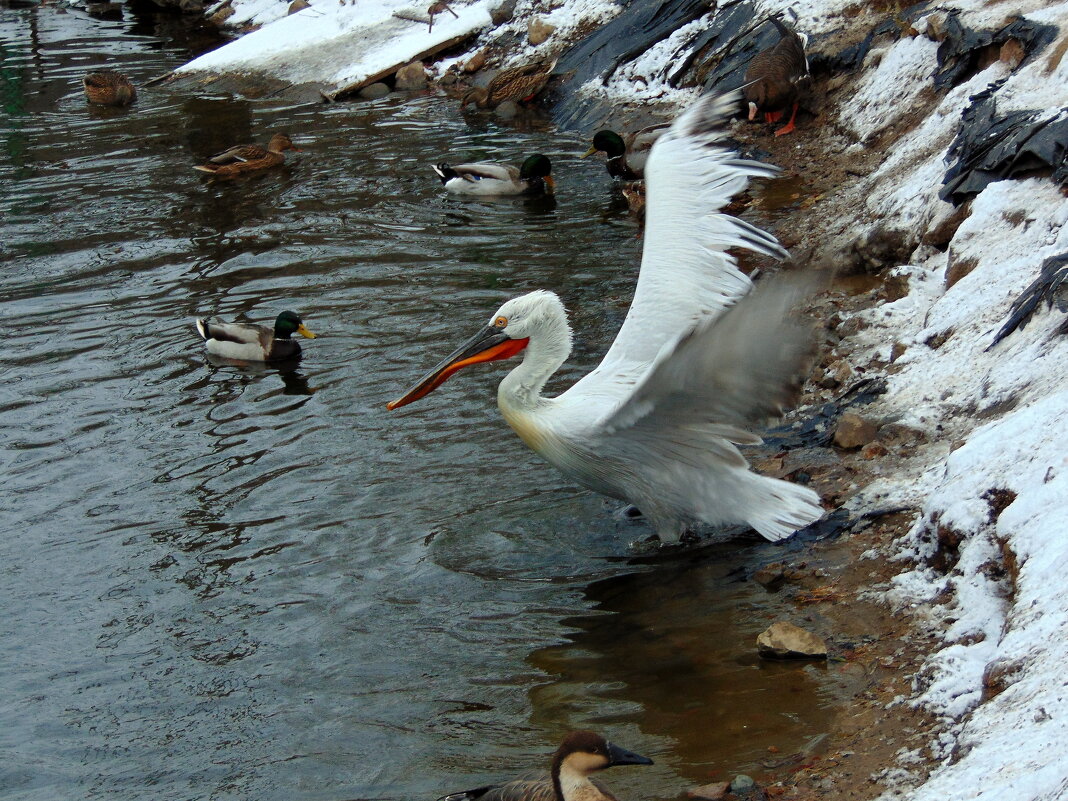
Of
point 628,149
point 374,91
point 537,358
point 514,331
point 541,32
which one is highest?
point 541,32

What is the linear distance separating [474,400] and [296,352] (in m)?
1.67

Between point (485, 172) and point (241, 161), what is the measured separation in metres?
2.69

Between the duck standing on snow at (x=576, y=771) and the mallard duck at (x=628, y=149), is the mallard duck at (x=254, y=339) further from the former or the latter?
the duck standing on snow at (x=576, y=771)

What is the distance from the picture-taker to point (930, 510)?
4.10 metres

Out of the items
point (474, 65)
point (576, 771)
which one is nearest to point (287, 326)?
point (576, 771)

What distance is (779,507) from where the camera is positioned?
479cm

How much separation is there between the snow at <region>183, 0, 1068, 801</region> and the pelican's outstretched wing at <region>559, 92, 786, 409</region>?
980 mm

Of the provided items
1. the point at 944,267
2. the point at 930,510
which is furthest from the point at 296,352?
the point at 930,510

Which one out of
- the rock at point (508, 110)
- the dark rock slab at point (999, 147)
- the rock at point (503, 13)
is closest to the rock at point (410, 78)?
the rock at point (503, 13)

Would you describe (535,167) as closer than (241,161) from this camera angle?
Yes

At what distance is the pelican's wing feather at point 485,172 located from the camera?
1068 cm

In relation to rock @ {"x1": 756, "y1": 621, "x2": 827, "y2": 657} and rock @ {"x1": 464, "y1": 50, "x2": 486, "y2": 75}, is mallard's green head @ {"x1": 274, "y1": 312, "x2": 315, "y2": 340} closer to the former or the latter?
rock @ {"x1": 756, "y1": 621, "x2": 827, "y2": 657}

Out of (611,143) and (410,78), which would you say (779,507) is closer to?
(611,143)

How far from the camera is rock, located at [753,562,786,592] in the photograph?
449cm
